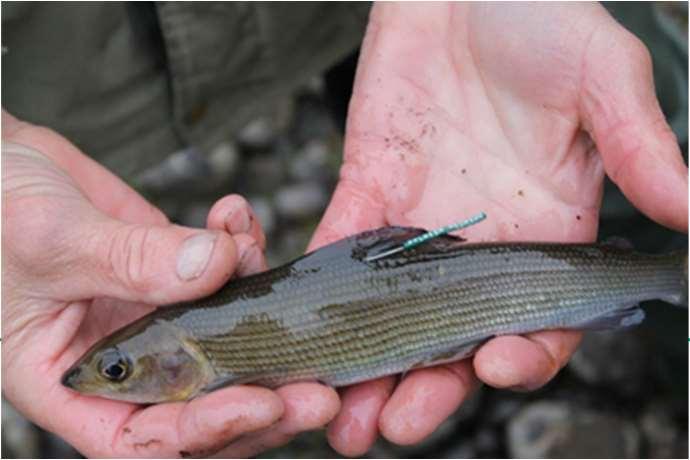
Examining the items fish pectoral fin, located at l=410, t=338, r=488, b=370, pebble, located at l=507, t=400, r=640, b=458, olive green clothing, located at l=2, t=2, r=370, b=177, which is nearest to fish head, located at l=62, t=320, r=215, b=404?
fish pectoral fin, located at l=410, t=338, r=488, b=370

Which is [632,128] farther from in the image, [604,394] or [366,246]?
[604,394]

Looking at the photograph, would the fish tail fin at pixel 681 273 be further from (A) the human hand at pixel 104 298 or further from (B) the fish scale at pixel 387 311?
(A) the human hand at pixel 104 298

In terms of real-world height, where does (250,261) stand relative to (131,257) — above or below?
below

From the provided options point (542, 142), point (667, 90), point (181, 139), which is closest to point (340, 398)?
point (542, 142)

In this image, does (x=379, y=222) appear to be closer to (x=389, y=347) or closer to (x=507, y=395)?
(x=389, y=347)

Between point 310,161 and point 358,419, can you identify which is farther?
point 310,161

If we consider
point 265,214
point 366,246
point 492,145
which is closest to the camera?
point 366,246

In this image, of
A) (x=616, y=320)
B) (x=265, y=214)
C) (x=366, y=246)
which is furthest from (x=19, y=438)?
(x=616, y=320)
